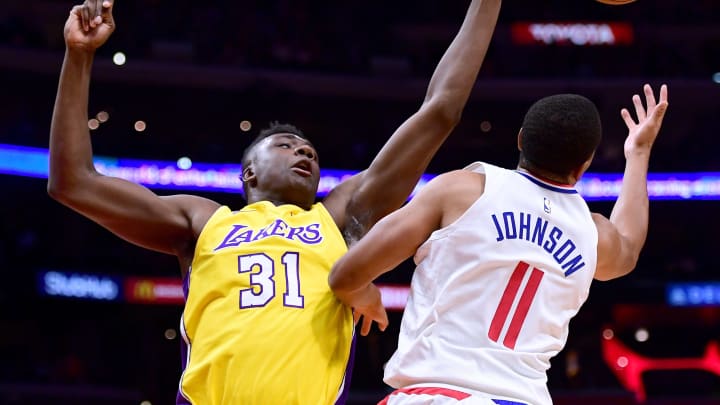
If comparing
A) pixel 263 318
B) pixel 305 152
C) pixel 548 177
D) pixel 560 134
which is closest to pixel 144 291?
pixel 305 152

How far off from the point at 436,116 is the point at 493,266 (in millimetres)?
788

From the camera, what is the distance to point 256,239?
3.72 m

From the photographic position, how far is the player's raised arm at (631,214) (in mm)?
3320

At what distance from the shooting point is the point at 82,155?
3.63m

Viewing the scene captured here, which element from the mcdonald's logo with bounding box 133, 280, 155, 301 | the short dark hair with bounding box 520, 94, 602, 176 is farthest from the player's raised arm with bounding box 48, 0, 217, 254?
the mcdonald's logo with bounding box 133, 280, 155, 301

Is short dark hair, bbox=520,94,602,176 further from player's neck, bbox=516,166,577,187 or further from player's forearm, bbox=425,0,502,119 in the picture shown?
player's forearm, bbox=425,0,502,119

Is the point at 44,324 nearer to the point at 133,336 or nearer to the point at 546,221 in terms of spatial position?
the point at 133,336

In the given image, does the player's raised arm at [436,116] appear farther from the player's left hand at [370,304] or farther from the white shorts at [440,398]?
the white shorts at [440,398]

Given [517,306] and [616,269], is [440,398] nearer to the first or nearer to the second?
[517,306]

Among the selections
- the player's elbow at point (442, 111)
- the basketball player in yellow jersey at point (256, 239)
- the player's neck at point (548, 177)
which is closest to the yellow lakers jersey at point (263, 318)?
the basketball player in yellow jersey at point (256, 239)

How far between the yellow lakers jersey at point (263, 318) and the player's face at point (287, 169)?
0.23 metres

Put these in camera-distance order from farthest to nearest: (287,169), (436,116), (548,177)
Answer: (287,169), (436,116), (548,177)

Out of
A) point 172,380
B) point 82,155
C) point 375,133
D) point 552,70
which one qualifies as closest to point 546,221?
point 82,155

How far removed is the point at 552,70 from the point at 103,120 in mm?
9920
